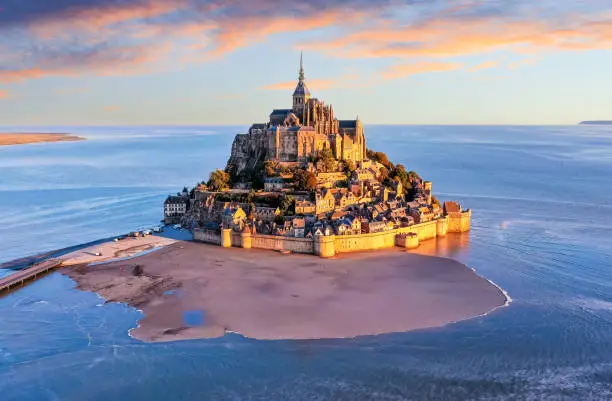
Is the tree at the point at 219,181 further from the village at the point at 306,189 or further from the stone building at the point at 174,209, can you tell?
the stone building at the point at 174,209

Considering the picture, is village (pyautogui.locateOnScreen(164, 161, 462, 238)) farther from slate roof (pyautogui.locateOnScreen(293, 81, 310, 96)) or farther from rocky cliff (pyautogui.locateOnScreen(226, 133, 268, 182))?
slate roof (pyautogui.locateOnScreen(293, 81, 310, 96))

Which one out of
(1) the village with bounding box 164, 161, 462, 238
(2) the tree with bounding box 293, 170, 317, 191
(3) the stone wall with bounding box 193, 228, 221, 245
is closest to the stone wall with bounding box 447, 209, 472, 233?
(1) the village with bounding box 164, 161, 462, 238

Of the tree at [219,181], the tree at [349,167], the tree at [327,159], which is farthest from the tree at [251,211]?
the tree at [349,167]

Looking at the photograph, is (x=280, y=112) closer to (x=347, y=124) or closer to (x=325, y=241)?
(x=347, y=124)

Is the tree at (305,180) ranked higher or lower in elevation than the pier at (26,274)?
higher

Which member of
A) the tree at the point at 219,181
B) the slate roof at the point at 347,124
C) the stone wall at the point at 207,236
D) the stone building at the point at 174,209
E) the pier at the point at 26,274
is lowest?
the pier at the point at 26,274

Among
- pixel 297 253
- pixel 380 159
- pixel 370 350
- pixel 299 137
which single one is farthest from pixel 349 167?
pixel 370 350
